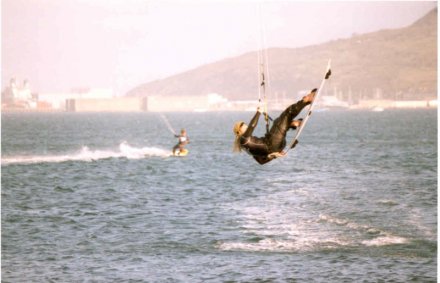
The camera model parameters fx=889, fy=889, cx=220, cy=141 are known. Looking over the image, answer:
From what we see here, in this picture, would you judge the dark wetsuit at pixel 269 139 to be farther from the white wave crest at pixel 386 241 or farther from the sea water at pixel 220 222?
the white wave crest at pixel 386 241

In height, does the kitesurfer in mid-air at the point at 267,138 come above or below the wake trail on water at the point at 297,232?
above

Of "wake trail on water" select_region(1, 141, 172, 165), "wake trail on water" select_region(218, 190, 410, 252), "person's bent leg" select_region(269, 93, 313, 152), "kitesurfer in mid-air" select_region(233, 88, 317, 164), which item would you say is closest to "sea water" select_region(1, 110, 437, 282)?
"wake trail on water" select_region(218, 190, 410, 252)

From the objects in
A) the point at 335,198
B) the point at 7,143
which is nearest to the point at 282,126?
the point at 335,198

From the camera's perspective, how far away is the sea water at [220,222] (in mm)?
30094

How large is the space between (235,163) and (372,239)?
150ft

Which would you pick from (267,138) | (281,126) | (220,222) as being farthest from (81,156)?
(281,126)

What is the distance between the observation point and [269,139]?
20906mm

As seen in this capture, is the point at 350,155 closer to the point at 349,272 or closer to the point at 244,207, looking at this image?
the point at 244,207

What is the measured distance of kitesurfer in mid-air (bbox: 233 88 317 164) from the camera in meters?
20.4

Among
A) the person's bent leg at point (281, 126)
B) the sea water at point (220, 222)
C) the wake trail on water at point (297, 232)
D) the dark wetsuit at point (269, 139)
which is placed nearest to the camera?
the person's bent leg at point (281, 126)

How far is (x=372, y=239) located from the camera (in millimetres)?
35250

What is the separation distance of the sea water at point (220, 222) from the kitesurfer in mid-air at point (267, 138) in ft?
27.2

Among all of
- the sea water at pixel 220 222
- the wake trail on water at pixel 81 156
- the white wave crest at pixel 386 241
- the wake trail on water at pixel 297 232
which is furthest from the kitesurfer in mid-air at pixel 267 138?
the wake trail on water at pixel 81 156

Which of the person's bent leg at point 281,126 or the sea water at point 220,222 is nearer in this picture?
the person's bent leg at point 281,126
